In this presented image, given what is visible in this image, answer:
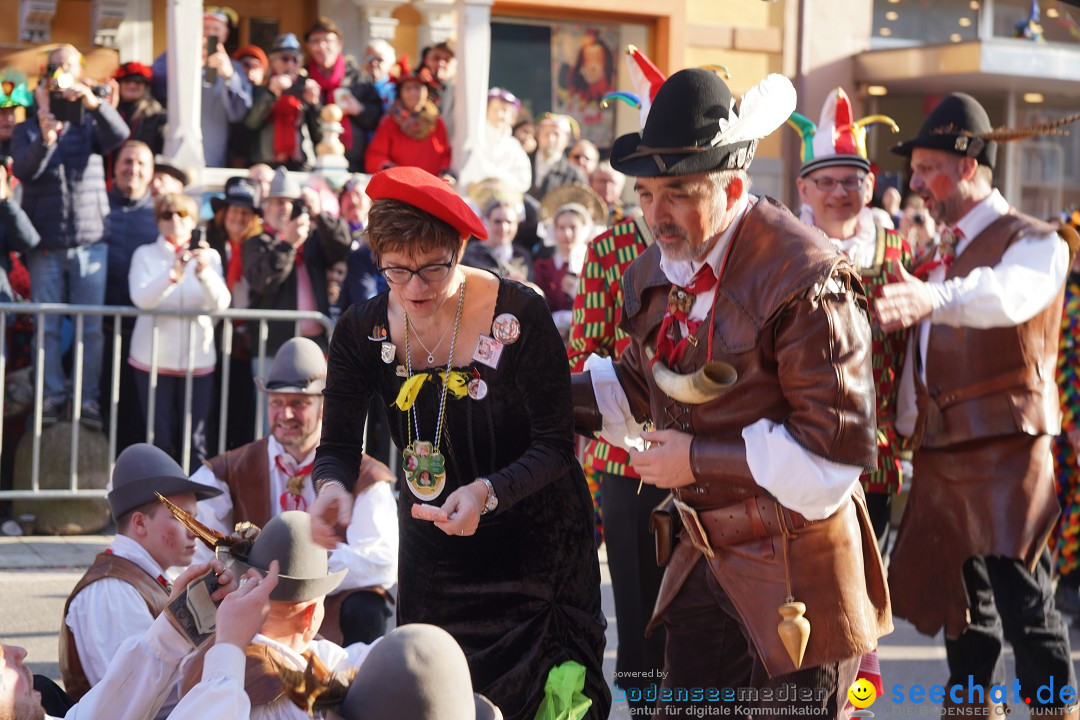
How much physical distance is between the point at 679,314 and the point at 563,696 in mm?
1012

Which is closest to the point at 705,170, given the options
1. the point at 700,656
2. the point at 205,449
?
the point at 700,656

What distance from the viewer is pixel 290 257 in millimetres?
7922

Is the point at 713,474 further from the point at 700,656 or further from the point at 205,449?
the point at 205,449

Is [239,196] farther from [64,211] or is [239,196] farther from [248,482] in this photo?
[248,482]

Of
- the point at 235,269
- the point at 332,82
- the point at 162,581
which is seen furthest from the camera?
the point at 332,82

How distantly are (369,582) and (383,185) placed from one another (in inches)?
85.1

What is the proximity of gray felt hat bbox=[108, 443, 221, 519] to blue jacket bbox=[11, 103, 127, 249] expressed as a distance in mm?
3245

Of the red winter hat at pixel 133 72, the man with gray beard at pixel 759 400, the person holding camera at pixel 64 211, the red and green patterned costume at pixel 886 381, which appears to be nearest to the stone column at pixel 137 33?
the red winter hat at pixel 133 72

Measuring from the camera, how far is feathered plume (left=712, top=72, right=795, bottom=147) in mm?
3244

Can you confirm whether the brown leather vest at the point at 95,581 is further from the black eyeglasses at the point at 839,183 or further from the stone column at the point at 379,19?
the stone column at the point at 379,19

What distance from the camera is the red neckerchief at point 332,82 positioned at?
10.8 meters

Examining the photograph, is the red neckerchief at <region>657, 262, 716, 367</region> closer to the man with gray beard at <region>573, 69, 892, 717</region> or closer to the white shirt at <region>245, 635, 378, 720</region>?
the man with gray beard at <region>573, 69, 892, 717</region>

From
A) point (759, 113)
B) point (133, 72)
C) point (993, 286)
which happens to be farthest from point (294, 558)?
point (133, 72)

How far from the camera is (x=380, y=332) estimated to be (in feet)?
12.3
